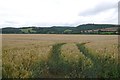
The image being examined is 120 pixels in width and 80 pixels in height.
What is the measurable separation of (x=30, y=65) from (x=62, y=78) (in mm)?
1698

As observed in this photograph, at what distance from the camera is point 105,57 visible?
14.8 meters

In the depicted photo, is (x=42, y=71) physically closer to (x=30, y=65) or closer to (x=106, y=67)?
(x=30, y=65)

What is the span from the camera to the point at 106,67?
1315 centimetres

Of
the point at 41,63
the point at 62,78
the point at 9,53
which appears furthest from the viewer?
the point at 9,53

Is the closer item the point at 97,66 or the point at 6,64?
the point at 6,64

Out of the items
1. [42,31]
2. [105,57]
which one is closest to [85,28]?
[42,31]

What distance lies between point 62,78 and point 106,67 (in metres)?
2.67

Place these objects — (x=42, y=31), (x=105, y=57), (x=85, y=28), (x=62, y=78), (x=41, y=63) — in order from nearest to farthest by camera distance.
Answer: (x=62, y=78), (x=41, y=63), (x=105, y=57), (x=42, y=31), (x=85, y=28)

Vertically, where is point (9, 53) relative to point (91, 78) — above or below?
above

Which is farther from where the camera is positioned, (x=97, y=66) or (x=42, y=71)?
(x=97, y=66)

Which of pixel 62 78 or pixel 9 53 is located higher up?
pixel 9 53

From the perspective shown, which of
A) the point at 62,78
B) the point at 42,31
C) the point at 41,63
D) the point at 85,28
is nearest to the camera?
the point at 62,78

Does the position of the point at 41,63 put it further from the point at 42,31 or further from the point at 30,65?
A: the point at 42,31

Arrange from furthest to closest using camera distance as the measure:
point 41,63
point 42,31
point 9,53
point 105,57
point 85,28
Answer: point 85,28
point 42,31
point 105,57
point 9,53
point 41,63
